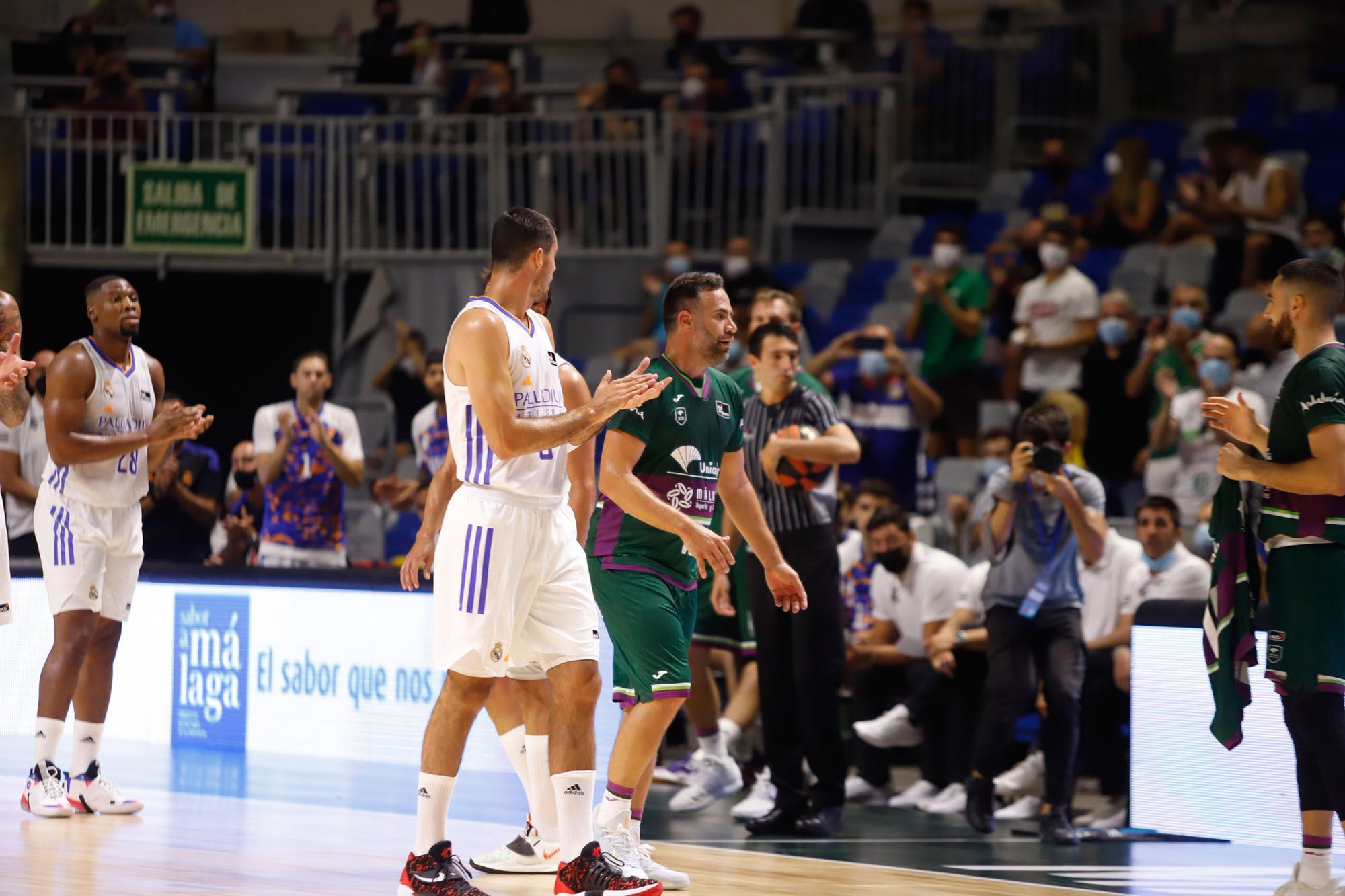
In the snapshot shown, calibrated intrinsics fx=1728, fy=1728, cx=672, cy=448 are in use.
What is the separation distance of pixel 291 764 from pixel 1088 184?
8857mm

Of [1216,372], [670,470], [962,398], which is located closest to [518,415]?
[670,470]

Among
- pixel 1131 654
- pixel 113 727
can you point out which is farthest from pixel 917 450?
pixel 113 727

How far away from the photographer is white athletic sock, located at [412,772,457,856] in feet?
17.5

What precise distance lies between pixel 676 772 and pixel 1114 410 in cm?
407

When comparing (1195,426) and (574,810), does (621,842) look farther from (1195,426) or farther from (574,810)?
(1195,426)

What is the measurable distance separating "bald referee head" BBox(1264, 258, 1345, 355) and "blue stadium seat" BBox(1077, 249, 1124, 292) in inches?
276

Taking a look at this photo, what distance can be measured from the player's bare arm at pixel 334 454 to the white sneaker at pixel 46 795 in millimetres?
3048

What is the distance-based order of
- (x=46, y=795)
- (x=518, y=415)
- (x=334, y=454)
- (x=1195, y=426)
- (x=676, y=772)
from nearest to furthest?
(x=518, y=415) < (x=46, y=795) < (x=676, y=772) < (x=334, y=454) < (x=1195, y=426)

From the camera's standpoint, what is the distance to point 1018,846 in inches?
292

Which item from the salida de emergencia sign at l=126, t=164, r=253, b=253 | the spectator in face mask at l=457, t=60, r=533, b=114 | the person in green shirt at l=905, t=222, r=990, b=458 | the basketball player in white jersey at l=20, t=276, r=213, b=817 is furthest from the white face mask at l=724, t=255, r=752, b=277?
the basketball player in white jersey at l=20, t=276, r=213, b=817

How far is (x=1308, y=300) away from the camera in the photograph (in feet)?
19.5

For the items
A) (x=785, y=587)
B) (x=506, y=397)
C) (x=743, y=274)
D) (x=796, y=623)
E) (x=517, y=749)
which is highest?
(x=743, y=274)

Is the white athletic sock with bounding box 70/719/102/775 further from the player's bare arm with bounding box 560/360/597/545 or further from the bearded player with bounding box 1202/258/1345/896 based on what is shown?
the bearded player with bounding box 1202/258/1345/896

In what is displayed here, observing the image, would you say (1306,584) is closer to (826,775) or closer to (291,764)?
(826,775)
